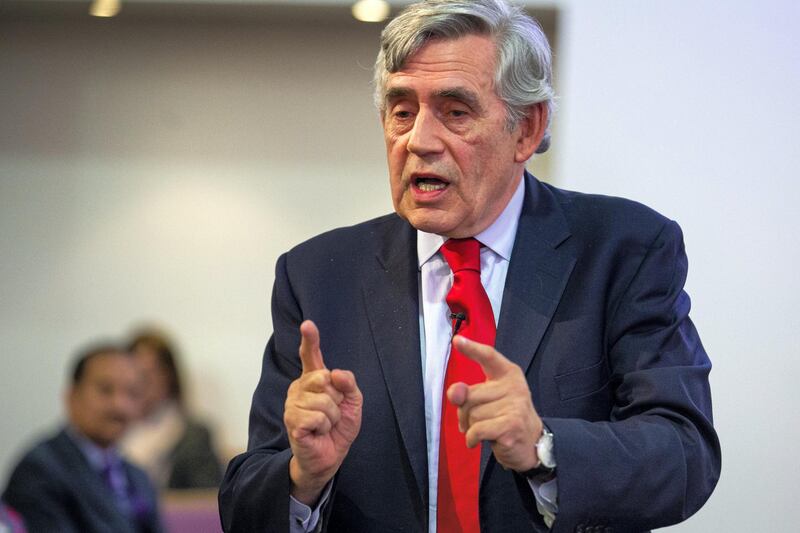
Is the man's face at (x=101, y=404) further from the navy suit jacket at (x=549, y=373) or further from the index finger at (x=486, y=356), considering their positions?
the index finger at (x=486, y=356)

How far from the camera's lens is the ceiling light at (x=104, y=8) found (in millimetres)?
4223

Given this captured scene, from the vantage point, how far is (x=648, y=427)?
5.03ft

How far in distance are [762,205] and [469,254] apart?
2.12 metres

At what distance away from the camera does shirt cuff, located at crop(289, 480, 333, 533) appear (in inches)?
62.6

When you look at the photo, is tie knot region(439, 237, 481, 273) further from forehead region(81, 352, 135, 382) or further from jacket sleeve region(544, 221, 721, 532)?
forehead region(81, 352, 135, 382)

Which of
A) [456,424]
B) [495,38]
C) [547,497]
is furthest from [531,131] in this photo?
[547,497]

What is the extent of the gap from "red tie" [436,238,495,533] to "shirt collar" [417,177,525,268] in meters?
0.05

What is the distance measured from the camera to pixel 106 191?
4.57 meters

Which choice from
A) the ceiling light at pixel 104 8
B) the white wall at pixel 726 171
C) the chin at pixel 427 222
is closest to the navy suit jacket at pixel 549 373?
the chin at pixel 427 222

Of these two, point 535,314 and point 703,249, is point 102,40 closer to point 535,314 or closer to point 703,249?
point 703,249

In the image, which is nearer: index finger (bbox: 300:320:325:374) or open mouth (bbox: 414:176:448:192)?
index finger (bbox: 300:320:325:374)

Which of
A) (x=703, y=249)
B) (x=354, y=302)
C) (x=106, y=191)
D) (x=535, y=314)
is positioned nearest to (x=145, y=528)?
(x=354, y=302)

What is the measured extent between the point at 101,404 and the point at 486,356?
47.0 inches

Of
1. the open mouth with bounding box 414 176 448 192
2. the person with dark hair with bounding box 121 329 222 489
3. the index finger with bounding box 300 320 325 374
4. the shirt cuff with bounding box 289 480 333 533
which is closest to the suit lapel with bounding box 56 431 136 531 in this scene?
the shirt cuff with bounding box 289 480 333 533
